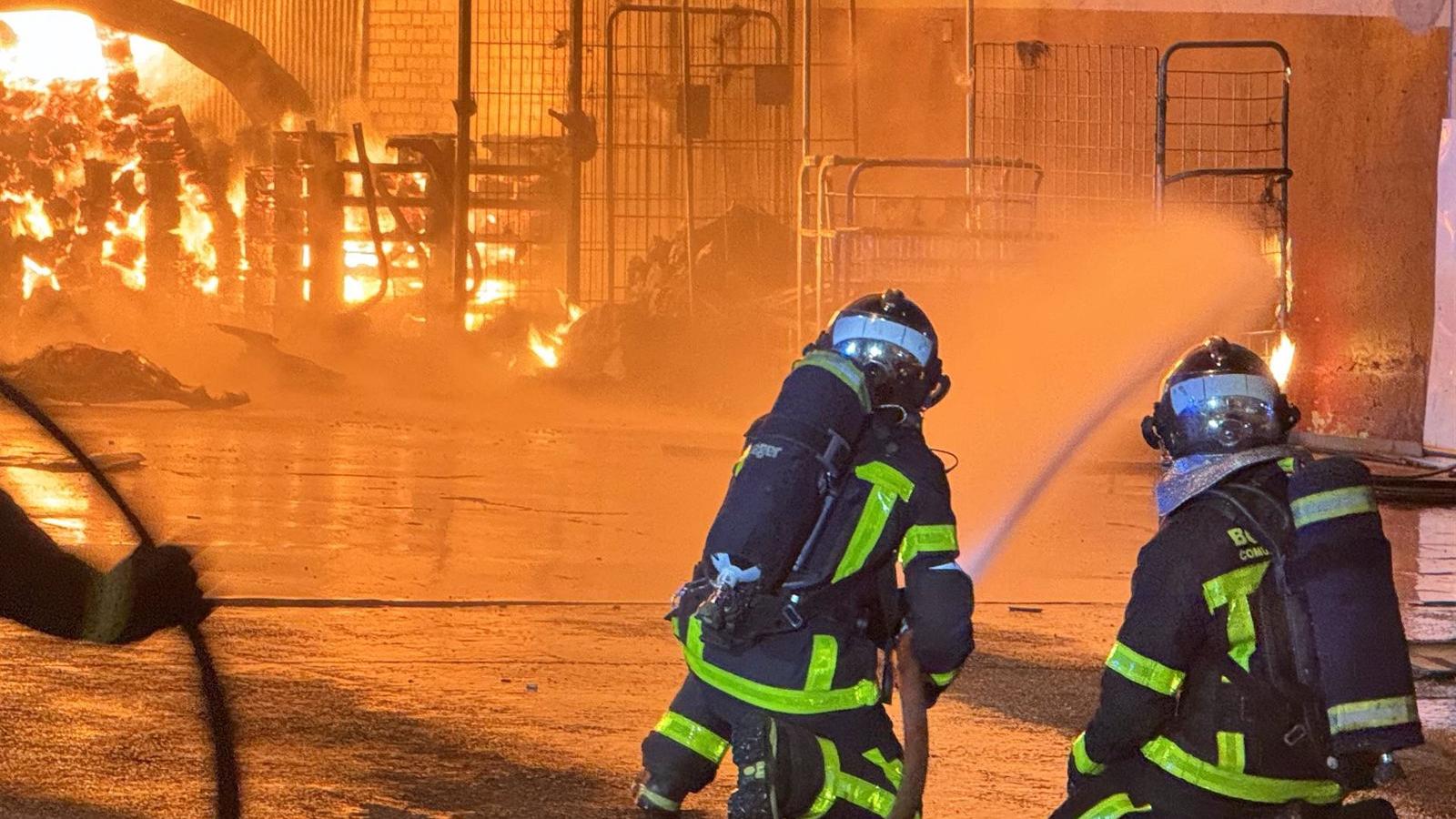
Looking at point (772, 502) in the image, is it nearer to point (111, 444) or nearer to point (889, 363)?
point (889, 363)

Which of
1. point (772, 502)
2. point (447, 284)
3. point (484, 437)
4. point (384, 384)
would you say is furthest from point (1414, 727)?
point (447, 284)

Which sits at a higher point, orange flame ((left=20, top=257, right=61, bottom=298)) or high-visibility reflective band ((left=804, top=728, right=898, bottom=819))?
orange flame ((left=20, top=257, right=61, bottom=298))

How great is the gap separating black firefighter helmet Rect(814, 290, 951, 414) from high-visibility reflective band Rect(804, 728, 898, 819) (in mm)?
799

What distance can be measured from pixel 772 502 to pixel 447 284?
46.3 feet

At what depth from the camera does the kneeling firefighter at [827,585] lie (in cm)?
379

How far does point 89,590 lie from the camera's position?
2807 mm

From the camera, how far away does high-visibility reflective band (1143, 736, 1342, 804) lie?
379 cm

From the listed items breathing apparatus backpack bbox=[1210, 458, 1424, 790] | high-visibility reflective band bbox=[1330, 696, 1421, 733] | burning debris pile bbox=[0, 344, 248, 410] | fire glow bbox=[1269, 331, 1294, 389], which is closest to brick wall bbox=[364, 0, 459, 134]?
burning debris pile bbox=[0, 344, 248, 410]

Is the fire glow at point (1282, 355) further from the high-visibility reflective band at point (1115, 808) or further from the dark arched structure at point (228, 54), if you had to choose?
the dark arched structure at point (228, 54)

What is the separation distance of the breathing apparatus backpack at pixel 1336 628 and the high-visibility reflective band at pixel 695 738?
122 cm

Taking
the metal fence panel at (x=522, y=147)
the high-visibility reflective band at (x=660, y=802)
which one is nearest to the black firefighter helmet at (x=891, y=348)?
the high-visibility reflective band at (x=660, y=802)

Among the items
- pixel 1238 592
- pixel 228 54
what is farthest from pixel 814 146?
pixel 1238 592

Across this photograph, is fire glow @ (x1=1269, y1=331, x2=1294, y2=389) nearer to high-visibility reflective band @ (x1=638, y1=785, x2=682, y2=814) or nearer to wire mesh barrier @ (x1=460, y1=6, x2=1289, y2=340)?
wire mesh barrier @ (x1=460, y1=6, x2=1289, y2=340)

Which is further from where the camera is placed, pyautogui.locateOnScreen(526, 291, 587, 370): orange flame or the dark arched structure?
the dark arched structure
